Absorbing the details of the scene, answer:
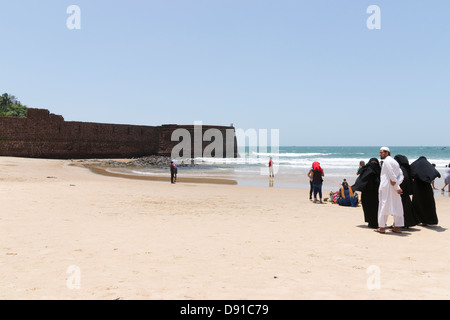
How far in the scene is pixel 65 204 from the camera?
9305 millimetres

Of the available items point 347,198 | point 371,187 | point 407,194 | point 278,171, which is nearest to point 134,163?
point 278,171

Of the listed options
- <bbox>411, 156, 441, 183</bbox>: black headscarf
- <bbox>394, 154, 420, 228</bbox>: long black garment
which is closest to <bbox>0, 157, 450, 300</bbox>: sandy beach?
<bbox>394, 154, 420, 228</bbox>: long black garment

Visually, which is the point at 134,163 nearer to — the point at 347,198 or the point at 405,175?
the point at 347,198

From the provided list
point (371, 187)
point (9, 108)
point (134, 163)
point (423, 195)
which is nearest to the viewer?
point (371, 187)

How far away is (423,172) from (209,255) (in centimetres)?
526

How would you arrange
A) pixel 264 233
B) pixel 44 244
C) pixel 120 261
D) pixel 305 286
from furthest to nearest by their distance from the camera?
pixel 264 233 < pixel 44 244 < pixel 120 261 < pixel 305 286

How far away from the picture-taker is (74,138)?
4419cm

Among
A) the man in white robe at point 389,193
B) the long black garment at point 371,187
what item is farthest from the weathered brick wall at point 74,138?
the man in white robe at point 389,193

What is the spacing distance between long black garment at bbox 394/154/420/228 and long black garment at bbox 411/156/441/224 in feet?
0.80

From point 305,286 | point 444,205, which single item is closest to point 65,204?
point 305,286

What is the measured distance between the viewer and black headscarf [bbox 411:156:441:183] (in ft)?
24.1
